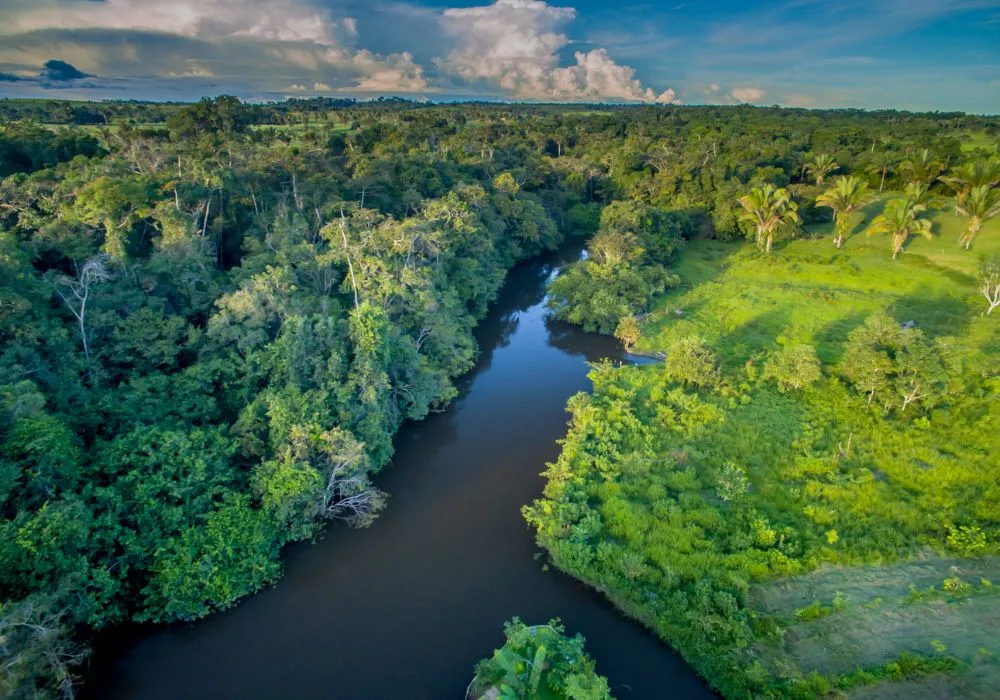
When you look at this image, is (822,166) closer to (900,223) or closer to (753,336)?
(900,223)

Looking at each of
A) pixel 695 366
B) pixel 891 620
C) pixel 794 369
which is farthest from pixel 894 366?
pixel 891 620

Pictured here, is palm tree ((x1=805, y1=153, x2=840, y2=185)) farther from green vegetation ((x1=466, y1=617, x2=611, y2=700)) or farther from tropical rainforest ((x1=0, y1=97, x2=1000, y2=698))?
green vegetation ((x1=466, y1=617, x2=611, y2=700))

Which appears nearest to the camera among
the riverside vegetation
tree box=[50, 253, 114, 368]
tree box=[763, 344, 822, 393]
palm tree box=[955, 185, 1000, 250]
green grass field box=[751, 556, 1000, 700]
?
green grass field box=[751, 556, 1000, 700]

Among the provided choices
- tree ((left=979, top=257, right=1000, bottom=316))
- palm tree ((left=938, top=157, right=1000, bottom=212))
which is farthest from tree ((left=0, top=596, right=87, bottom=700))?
palm tree ((left=938, top=157, right=1000, bottom=212))

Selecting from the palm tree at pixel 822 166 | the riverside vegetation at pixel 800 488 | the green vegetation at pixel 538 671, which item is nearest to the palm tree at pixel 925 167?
the palm tree at pixel 822 166

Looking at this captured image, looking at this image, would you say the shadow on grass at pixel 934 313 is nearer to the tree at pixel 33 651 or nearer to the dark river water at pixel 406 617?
the dark river water at pixel 406 617

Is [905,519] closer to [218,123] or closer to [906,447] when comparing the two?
[906,447]
